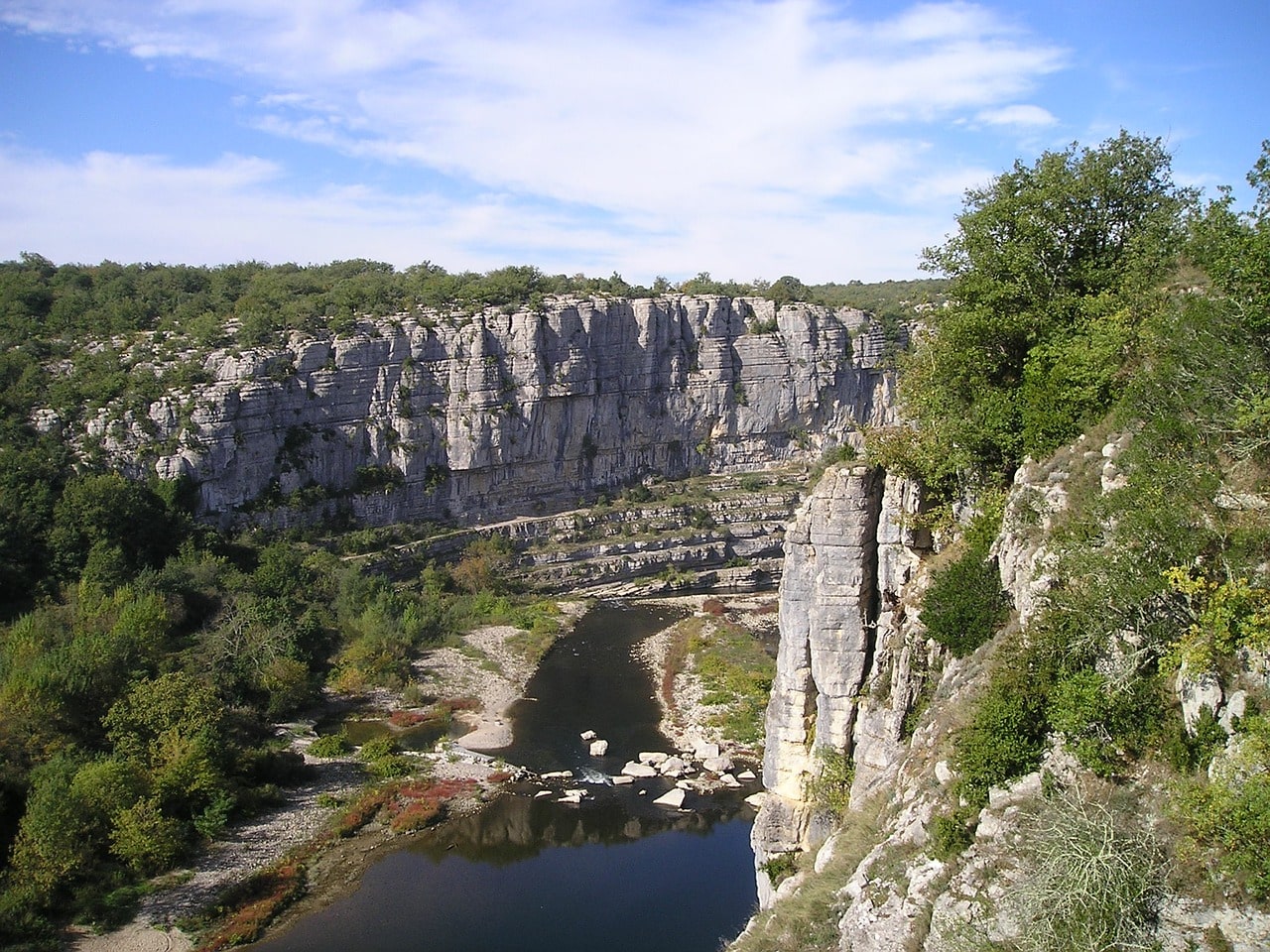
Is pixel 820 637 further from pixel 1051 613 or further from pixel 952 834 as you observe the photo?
pixel 952 834

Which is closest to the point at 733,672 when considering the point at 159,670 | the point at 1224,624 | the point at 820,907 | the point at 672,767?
the point at 672,767

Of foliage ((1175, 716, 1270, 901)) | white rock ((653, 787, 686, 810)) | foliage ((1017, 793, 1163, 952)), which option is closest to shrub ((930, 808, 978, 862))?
foliage ((1017, 793, 1163, 952))

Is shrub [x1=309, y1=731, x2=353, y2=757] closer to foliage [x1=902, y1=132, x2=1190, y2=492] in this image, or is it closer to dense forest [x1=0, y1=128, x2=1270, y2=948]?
dense forest [x1=0, y1=128, x2=1270, y2=948]

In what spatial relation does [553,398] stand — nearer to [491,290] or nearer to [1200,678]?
[491,290]

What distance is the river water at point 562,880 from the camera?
1797 centimetres

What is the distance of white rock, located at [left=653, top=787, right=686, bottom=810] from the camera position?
23.4 meters

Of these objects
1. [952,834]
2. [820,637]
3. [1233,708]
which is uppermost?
[1233,708]

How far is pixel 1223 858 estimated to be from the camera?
6.04m

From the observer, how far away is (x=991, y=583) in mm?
11062

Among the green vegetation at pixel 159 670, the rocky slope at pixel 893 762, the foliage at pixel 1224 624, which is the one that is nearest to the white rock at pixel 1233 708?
the rocky slope at pixel 893 762

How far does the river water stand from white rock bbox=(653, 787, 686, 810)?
11.2 inches

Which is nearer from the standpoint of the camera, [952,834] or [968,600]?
[952,834]

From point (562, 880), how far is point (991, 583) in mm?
13029

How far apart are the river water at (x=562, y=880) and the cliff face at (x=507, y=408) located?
73.9 ft
